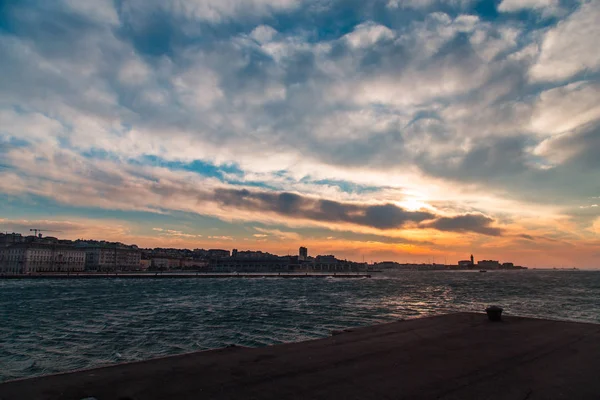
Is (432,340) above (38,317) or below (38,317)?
Result: above

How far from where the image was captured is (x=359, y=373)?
1166cm

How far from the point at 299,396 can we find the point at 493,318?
19.4 metres

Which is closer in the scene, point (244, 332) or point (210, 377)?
point (210, 377)

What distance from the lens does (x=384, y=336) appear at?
61.0ft

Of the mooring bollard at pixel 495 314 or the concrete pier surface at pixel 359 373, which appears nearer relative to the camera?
the concrete pier surface at pixel 359 373

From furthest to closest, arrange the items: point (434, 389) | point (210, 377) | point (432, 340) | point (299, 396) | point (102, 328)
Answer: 1. point (102, 328)
2. point (432, 340)
3. point (210, 377)
4. point (434, 389)
5. point (299, 396)

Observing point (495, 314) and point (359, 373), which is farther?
point (495, 314)

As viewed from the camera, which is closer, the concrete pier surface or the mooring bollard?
the concrete pier surface

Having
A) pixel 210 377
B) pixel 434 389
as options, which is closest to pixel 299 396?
pixel 210 377

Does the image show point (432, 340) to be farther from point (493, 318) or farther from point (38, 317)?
point (38, 317)

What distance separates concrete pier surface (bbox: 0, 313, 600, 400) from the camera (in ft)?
31.8

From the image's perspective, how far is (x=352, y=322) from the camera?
36.7m

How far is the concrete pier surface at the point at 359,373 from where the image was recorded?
31.8ft

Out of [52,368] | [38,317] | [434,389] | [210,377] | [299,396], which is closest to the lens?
[299,396]
